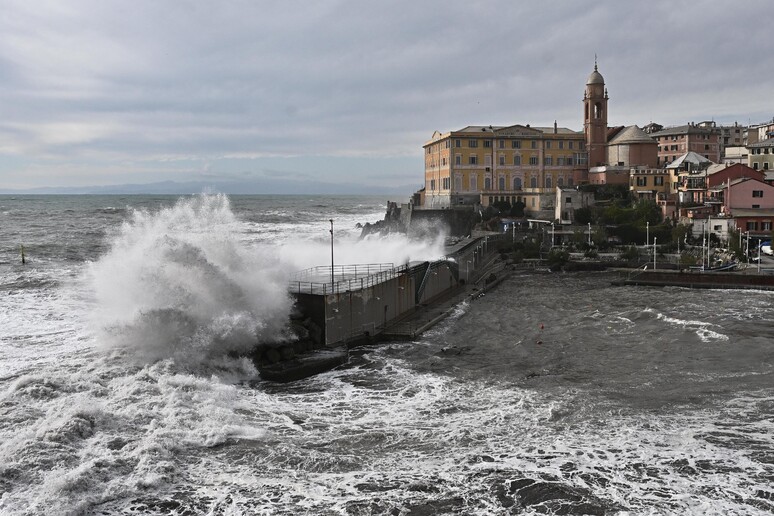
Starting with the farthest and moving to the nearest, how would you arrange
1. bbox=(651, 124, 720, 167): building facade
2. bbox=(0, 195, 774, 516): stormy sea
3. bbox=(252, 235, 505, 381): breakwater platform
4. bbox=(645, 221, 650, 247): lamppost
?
1. bbox=(651, 124, 720, 167): building facade
2. bbox=(645, 221, 650, 247): lamppost
3. bbox=(252, 235, 505, 381): breakwater platform
4. bbox=(0, 195, 774, 516): stormy sea

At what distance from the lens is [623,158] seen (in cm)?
6925

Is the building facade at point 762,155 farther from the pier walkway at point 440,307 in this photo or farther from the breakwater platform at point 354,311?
the breakwater platform at point 354,311

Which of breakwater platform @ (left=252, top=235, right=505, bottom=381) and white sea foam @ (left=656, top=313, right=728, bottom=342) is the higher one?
breakwater platform @ (left=252, top=235, right=505, bottom=381)

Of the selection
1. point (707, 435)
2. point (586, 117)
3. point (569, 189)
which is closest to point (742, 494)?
point (707, 435)

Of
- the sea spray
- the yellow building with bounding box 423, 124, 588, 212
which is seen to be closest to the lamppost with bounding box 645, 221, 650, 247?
the yellow building with bounding box 423, 124, 588, 212

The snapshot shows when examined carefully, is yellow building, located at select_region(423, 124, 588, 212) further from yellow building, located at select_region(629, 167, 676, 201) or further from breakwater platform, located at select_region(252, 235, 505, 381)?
breakwater platform, located at select_region(252, 235, 505, 381)

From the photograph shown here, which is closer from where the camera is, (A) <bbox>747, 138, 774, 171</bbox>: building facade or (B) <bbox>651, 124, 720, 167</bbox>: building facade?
(A) <bbox>747, 138, 774, 171</bbox>: building facade

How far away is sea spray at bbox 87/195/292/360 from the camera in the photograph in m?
22.9

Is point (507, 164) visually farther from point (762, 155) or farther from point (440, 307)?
point (440, 307)

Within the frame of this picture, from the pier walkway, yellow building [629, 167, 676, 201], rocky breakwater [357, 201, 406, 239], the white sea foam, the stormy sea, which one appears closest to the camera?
the stormy sea

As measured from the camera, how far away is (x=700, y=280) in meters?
A: 41.6

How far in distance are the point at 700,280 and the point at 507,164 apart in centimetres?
2895

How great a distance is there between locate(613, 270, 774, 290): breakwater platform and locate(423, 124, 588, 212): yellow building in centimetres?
2250

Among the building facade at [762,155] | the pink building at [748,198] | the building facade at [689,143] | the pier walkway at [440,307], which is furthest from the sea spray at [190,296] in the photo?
the building facade at [689,143]
